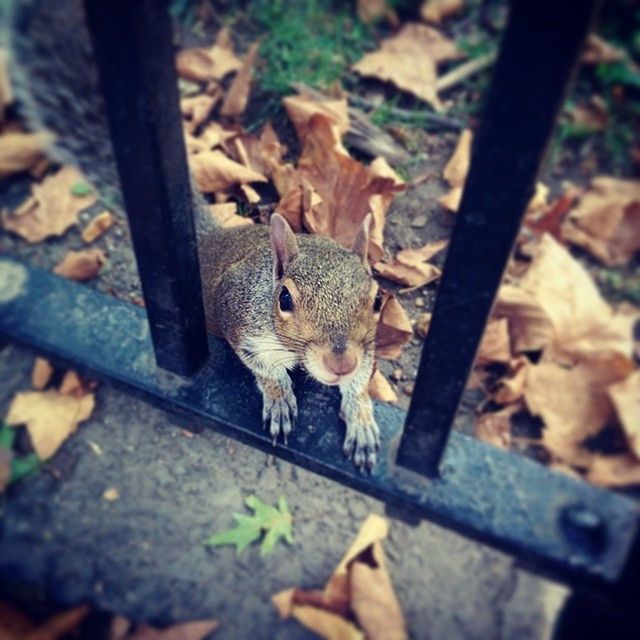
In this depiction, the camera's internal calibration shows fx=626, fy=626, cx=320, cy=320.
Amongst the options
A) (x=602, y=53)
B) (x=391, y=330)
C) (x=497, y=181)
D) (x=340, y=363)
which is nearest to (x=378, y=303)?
(x=391, y=330)

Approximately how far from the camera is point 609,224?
1.44 meters

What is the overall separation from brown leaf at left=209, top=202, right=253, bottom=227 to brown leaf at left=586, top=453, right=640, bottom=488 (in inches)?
36.6

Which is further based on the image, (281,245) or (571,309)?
(571,309)

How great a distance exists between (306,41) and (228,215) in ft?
2.63

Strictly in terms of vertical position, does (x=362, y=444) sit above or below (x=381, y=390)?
above

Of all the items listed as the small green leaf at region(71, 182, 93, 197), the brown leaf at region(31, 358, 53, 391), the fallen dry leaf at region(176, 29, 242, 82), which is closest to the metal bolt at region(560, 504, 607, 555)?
the brown leaf at region(31, 358, 53, 391)

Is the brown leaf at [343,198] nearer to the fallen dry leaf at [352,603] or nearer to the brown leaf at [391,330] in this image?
the brown leaf at [391,330]

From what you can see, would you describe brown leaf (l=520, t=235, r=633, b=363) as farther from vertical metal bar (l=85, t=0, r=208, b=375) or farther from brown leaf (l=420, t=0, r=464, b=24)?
brown leaf (l=420, t=0, r=464, b=24)

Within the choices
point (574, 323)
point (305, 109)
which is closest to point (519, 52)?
point (574, 323)

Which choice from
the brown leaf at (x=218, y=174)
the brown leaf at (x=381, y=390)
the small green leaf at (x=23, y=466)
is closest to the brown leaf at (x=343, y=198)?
the brown leaf at (x=218, y=174)

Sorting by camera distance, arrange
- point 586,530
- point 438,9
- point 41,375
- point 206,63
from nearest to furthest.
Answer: point 586,530, point 41,375, point 206,63, point 438,9

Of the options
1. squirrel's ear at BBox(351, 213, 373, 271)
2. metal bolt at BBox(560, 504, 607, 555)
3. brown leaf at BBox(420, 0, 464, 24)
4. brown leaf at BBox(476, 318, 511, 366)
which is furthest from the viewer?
brown leaf at BBox(420, 0, 464, 24)

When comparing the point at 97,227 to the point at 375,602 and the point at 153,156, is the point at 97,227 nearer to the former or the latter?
the point at 153,156

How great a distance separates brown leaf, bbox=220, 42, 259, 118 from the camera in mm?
1794
